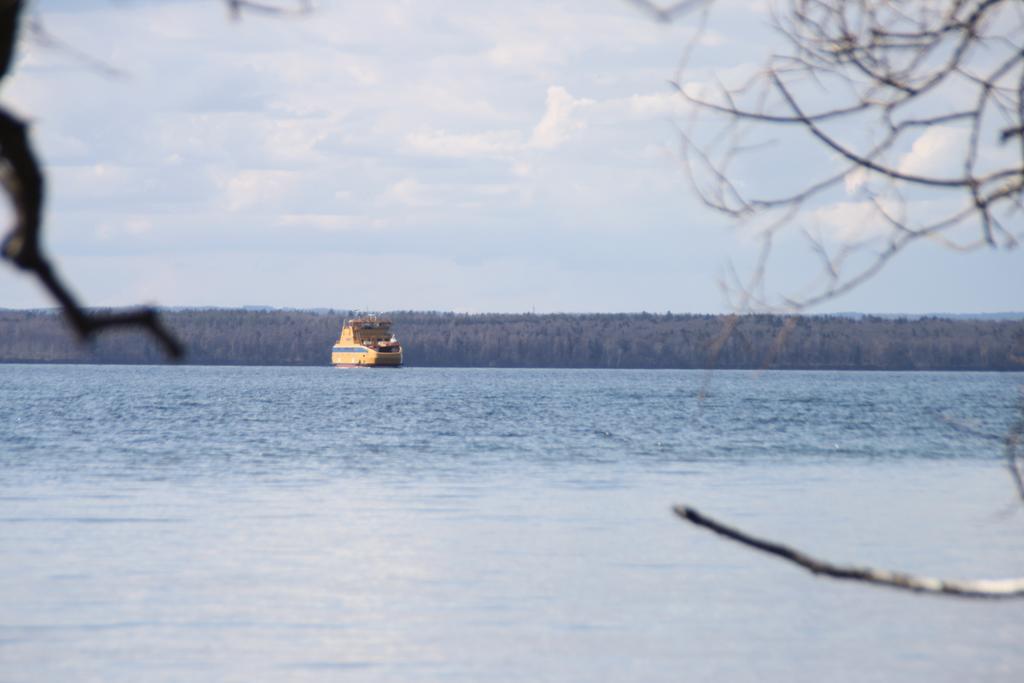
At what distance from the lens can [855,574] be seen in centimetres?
262

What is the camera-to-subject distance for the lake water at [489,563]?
13.6 metres

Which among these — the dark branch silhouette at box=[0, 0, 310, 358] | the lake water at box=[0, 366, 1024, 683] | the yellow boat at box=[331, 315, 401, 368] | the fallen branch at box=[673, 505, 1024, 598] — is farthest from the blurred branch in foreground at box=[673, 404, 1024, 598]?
the yellow boat at box=[331, 315, 401, 368]

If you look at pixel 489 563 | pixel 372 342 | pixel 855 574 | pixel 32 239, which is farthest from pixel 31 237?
pixel 372 342

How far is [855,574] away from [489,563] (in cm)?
1685

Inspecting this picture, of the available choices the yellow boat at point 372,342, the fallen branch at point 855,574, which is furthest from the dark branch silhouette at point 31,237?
the yellow boat at point 372,342

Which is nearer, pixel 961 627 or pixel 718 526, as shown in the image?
pixel 718 526

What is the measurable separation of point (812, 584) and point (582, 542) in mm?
4421

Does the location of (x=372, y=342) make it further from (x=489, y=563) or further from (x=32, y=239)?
(x=32, y=239)

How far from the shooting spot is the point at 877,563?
1931cm

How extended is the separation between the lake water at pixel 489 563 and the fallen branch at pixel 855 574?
175 cm

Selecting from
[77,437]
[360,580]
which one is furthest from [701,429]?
[360,580]

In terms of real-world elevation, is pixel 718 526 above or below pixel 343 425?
above

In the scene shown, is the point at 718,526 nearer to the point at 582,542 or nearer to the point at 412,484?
the point at 582,542

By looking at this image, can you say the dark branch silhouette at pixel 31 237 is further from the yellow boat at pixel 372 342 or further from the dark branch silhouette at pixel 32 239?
the yellow boat at pixel 372 342
